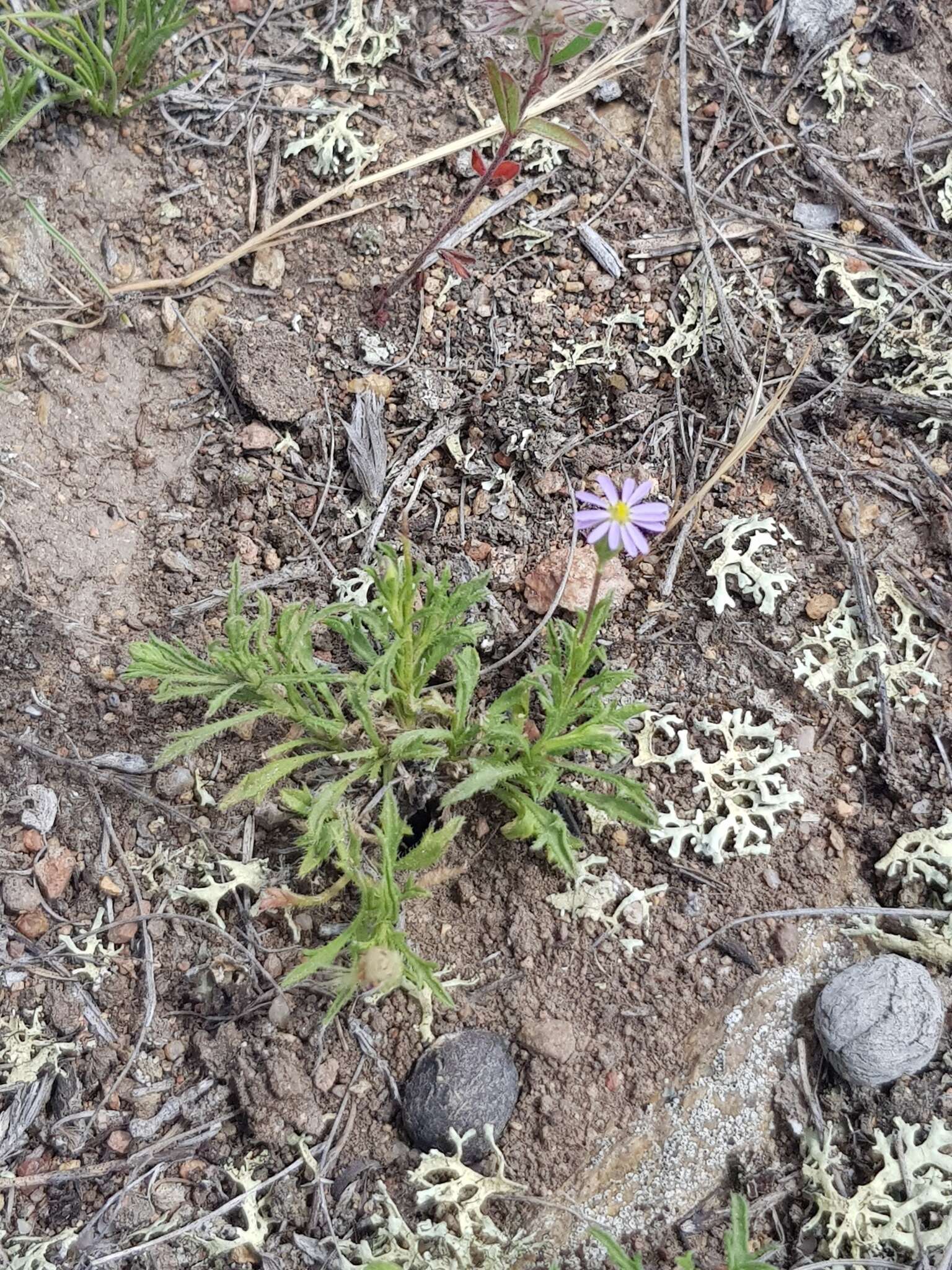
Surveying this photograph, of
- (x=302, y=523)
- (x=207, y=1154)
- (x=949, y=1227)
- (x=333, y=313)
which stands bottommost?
(x=207, y=1154)

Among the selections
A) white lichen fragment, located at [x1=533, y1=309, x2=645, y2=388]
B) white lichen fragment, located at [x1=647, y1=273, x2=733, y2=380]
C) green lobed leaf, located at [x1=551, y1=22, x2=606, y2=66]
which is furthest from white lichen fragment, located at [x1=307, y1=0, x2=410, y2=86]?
white lichen fragment, located at [x1=647, y1=273, x2=733, y2=380]

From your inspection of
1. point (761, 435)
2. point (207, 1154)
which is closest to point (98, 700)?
point (207, 1154)

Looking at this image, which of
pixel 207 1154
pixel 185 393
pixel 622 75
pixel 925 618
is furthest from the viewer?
pixel 622 75

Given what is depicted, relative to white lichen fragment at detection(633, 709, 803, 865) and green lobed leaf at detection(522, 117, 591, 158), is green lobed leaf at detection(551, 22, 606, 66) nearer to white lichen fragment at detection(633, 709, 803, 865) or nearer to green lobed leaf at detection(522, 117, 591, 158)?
green lobed leaf at detection(522, 117, 591, 158)

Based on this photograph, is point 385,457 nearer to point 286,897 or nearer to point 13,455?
point 13,455

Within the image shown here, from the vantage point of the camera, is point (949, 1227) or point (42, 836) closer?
point (949, 1227)

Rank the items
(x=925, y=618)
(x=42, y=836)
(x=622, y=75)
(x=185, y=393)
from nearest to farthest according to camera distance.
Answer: (x=42, y=836) < (x=925, y=618) < (x=185, y=393) < (x=622, y=75)

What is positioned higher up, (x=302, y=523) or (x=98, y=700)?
(x=302, y=523)
